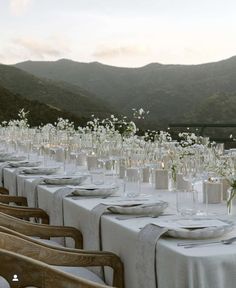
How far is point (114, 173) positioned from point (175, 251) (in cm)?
221

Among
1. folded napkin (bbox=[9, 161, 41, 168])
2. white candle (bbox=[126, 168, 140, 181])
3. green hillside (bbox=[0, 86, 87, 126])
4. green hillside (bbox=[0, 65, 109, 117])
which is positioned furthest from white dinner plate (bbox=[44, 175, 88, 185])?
green hillside (bbox=[0, 65, 109, 117])

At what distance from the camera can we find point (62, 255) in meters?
2.54

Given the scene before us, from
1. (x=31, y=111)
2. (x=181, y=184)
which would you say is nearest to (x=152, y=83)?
(x=31, y=111)

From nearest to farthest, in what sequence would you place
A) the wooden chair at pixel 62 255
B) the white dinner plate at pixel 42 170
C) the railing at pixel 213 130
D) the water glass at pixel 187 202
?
the wooden chair at pixel 62 255
the water glass at pixel 187 202
the white dinner plate at pixel 42 170
the railing at pixel 213 130

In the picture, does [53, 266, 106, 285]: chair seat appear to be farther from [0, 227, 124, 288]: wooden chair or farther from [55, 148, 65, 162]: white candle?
[55, 148, 65, 162]: white candle

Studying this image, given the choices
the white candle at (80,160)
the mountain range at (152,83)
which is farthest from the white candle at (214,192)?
the mountain range at (152,83)

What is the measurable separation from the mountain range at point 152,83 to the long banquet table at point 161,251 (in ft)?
63.3

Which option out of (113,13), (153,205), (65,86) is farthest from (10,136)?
(65,86)

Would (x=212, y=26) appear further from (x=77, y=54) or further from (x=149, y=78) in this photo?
A: (x=149, y=78)

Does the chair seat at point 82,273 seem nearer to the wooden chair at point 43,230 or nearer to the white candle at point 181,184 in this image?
the wooden chair at point 43,230

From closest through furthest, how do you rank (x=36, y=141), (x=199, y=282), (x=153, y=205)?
(x=199, y=282) → (x=153, y=205) → (x=36, y=141)

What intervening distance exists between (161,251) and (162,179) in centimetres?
139

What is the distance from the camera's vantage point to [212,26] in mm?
18906

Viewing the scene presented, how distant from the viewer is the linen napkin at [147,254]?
7.36 feet
